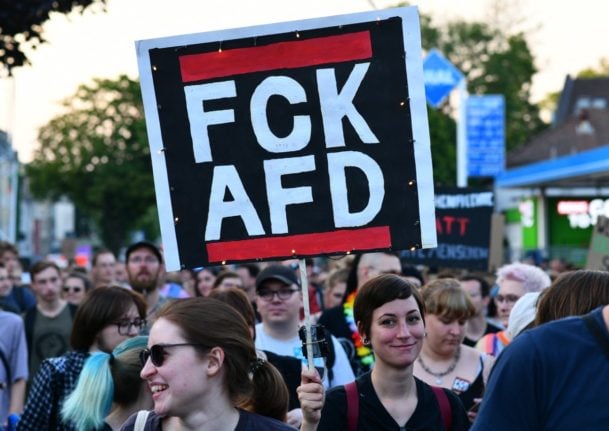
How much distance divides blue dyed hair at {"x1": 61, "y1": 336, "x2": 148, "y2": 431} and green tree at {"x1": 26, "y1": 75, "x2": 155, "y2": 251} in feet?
227

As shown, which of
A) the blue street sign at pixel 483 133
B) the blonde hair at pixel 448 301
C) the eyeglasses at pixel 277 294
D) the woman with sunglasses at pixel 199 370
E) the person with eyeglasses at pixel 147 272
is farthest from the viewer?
the blue street sign at pixel 483 133

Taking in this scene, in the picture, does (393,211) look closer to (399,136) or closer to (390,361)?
(399,136)

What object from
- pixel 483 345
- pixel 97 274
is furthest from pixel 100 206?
pixel 483 345

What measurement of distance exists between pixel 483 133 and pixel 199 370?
27.0 meters

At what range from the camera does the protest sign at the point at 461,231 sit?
12438mm

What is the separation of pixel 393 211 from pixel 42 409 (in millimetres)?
1844

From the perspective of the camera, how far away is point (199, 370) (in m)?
3.86

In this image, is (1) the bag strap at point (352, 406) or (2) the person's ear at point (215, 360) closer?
(2) the person's ear at point (215, 360)

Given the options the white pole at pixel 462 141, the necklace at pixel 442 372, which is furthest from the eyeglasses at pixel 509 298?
the white pole at pixel 462 141

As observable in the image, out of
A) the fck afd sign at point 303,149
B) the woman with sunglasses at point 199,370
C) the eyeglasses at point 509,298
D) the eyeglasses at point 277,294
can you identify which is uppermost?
the fck afd sign at point 303,149

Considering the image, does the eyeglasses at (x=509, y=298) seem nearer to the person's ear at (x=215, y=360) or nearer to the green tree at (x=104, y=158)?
the person's ear at (x=215, y=360)

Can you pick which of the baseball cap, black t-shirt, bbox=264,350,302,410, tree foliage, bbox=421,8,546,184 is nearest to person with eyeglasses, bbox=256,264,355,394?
black t-shirt, bbox=264,350,302,410

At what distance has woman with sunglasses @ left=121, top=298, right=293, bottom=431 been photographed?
3828mm

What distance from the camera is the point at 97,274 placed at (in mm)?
13195
